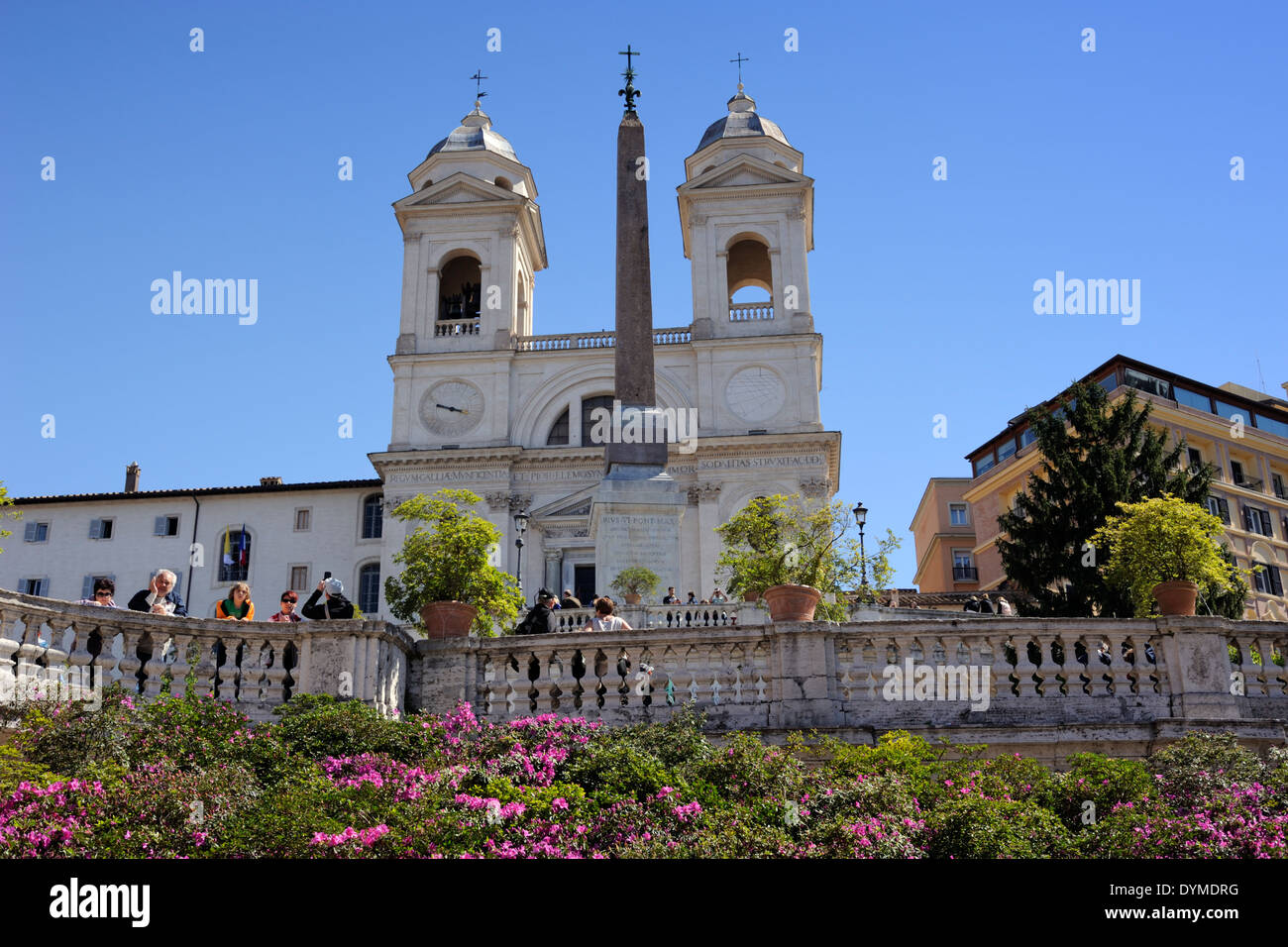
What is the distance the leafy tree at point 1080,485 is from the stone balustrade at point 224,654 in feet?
77.4

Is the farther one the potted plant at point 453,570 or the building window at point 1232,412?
the building window at point 1232,412

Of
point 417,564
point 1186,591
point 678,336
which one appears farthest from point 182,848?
point 678,336

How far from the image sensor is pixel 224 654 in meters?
12.7

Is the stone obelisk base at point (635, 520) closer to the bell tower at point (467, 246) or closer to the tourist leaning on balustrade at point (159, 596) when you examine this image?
the tourist leaning on balustrade at point (159, 596)

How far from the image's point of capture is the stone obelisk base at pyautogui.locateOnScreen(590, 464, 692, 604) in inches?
1134

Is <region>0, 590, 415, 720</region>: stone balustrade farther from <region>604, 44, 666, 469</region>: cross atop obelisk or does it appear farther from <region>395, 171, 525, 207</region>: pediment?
<region>395, 171, 525, 207</region>: pediment

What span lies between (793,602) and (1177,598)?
3.70 metres

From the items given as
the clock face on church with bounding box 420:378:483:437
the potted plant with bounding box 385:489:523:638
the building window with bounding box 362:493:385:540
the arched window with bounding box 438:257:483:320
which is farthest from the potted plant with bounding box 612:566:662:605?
the arched window with bounding box 438:257:483:320

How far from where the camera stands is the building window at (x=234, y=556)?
52969 mm

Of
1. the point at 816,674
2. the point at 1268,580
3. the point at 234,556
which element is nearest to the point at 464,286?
the point at 234,556

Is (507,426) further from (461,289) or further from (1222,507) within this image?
(1222,507)

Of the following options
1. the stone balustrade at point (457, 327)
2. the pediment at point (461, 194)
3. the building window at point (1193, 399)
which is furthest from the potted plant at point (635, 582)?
the building window at point (1193, 399)
